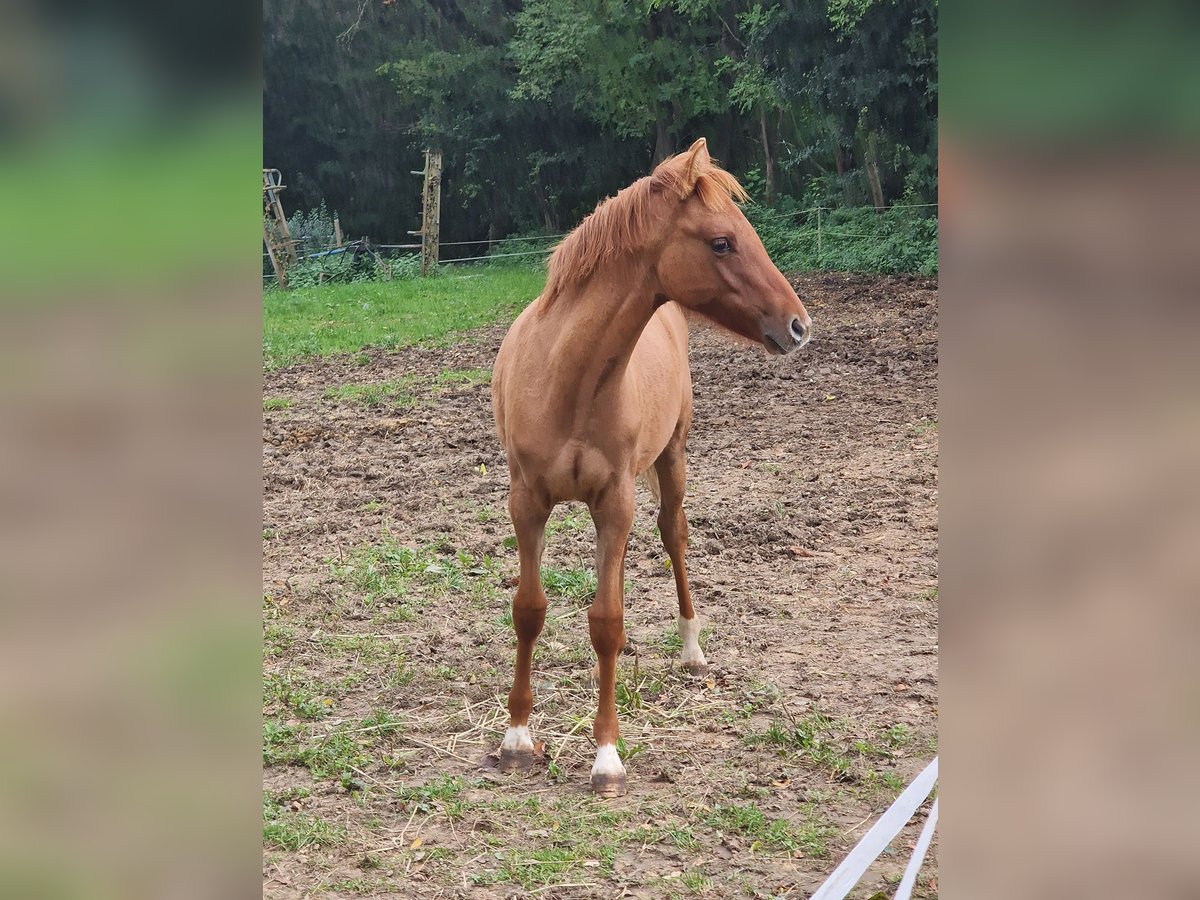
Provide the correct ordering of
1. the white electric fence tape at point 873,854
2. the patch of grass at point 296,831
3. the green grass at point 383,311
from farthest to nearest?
the green grass at point 383,311 < the patch of grass at point 296,831 < the white electric fence tape at point 873,854

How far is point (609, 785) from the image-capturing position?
11.6 feet

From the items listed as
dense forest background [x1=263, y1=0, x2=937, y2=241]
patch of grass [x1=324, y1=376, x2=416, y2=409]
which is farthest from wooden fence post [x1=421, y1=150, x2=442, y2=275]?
patch of grass [x1=324, y1=376, x2=416, y2=409]

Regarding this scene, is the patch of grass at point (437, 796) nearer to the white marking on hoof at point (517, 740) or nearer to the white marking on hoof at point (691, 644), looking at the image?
the white marking on hoof at point (517, 740)

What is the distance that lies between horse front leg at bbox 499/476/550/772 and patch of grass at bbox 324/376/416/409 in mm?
5408

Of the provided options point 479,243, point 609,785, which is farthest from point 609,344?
point 479,243

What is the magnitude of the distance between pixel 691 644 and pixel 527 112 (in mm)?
23638

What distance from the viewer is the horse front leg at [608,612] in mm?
3614

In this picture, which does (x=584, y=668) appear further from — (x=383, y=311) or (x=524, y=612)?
(x=383, y=311)

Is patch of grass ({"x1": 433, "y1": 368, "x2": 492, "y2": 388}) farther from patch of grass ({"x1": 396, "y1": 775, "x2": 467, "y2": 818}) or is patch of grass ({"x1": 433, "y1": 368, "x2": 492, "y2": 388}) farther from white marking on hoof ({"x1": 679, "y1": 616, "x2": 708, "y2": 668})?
patch of grass ({"x1": 396, "y1": 775, "x2": 467, "y2": 818})

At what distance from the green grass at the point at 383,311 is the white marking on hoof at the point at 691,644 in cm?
592

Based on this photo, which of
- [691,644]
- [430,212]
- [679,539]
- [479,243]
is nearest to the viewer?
[691,644]
